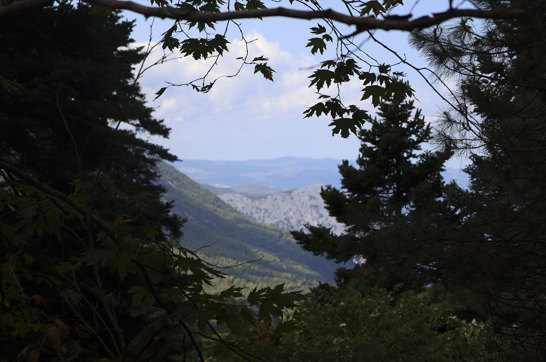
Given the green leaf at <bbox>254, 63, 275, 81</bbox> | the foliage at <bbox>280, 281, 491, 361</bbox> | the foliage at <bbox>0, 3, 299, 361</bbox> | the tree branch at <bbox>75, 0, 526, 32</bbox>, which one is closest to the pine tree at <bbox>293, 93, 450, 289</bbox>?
the foliage at <bbox>0, 3, 299, 361</bbox>

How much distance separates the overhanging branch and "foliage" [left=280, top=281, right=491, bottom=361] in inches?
222

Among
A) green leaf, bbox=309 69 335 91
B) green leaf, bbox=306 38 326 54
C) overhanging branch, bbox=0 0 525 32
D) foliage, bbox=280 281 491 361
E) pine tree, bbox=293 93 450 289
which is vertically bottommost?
foliage, bbox=280 281 491 361

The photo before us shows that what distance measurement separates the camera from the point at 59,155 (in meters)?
13.2

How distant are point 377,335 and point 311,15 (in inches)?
327

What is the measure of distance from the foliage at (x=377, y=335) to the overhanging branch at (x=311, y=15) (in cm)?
563

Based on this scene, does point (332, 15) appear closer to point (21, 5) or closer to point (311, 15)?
point (311, 15)

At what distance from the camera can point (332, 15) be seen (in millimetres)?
1703

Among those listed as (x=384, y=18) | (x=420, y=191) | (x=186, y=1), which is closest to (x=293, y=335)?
(x=186, y=1)

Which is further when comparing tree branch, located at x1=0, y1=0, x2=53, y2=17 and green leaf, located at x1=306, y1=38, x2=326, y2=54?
green leaf, located at x1=306, y1=38, x2=326, y2=54

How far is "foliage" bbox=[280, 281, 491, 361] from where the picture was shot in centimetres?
762

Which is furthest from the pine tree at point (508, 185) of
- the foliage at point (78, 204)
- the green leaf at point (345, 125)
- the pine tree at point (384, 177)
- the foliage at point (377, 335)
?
the pine tree at point (384, 177)

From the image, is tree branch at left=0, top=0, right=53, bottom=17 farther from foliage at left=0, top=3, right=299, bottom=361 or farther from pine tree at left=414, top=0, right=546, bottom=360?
pine tree at left=414, top=0, right=546, bottom=360

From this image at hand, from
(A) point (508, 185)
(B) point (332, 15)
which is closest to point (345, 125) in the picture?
(B) point (332, 15)

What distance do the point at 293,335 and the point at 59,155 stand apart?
9128 millimetres
